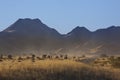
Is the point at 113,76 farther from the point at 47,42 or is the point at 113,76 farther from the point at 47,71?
the point at 47,42

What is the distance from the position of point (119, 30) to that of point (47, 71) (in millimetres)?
135601

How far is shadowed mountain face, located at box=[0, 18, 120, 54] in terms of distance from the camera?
140 metres

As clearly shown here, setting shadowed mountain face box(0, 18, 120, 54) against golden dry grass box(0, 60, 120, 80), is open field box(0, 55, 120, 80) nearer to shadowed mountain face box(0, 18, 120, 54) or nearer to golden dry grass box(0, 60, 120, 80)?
golden dry grass box(0, 60, 120, 80)

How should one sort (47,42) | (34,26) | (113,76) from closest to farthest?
1. (113,76)
2. (47,42)
3. (34,26)

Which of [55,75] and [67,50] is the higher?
[67,50]

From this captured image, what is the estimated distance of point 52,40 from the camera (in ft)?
513

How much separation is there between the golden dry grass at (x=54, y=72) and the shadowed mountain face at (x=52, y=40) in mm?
100810

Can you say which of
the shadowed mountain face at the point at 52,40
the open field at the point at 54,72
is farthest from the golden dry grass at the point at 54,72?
the shadowed mountain face at the point at 52,40

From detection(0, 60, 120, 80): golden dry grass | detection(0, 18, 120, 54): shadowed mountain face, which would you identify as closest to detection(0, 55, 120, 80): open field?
detection(0, 60, 120, 80): golden dry grass

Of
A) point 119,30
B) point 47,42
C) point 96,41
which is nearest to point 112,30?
point 119,30

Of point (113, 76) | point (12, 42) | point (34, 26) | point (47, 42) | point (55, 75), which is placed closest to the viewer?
point (55, 75)

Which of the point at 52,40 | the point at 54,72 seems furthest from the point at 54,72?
the point at 52,40

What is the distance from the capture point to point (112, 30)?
163000mm

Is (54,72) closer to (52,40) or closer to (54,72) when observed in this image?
(54,72)
